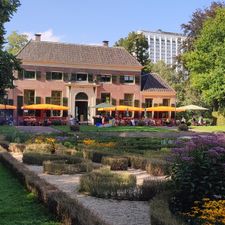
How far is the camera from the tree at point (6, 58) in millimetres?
21359

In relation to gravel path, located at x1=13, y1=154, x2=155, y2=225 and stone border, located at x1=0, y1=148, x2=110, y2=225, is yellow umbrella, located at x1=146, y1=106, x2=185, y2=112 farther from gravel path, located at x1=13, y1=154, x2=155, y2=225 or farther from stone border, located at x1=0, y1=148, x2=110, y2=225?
gravel path, located at x1=13, y1=154, x2=155, y2=225

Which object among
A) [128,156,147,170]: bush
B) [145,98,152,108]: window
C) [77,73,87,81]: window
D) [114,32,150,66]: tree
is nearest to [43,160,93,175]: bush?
[128,156,147,170]: bush

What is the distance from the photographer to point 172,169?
7770 mm

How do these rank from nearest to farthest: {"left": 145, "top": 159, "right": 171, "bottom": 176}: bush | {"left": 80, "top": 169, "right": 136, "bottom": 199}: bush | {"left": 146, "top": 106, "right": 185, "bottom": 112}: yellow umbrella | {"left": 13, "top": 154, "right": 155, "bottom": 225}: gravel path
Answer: {"left": 13, "top": 154, "right": 155, "bottom": 225}: gravel path, {"left": 80, "top": 169, "right": 136, "bottom": 199}: bush, {"left": 145, "top": 159, "right": 171, "bottom": 176}: bush, {"left": 146, "top": 106, "right": 185, "bottom": 112}: yellow umbrella

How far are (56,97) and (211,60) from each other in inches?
680

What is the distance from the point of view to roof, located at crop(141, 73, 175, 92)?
2127 inches

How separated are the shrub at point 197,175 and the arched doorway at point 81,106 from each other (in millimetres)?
43259

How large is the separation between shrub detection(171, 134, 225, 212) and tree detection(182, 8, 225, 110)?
38300 mm

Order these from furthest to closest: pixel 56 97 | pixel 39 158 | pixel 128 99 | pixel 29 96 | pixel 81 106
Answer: pixel 128 99, pixel 81 106, pixel 56 97, pixel 29 96, pixel 39 158

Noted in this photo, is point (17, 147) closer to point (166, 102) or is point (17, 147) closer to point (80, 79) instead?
point (80, 79)

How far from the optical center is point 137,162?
13.9 m

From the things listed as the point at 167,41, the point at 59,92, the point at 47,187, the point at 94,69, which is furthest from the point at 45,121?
the point at 167,41

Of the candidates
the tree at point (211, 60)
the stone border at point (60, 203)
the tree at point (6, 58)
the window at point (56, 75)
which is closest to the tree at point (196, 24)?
the tree at point (211, 60)

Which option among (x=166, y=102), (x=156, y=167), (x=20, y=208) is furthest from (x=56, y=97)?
(x=20, y=208)
